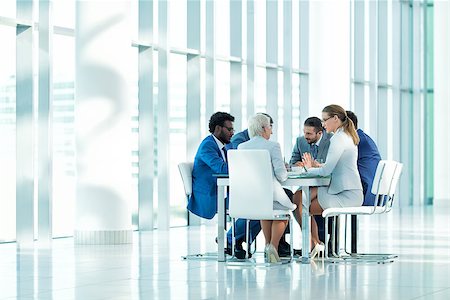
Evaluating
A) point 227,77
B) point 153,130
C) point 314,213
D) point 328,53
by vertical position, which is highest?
point 328,53

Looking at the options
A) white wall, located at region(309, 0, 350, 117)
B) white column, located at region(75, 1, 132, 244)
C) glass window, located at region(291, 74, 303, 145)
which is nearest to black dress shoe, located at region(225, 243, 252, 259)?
white column, located at region(75, 1, 132, 244)

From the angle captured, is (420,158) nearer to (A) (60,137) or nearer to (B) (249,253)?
(A) (60,137)

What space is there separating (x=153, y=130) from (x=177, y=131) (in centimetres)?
116

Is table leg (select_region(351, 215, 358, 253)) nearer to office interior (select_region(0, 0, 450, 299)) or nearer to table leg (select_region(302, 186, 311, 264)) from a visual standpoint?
office interior (select_region(0, 0, 450, 299))

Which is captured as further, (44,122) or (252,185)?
(44,122)

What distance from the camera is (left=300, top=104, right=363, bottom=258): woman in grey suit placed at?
29.3 ft

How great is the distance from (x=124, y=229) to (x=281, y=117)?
771 cm

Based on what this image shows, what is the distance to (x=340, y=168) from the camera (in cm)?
900

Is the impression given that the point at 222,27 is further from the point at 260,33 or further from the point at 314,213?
the point at 314,213

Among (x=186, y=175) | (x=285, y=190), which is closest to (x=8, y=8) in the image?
(x=186, y=175)

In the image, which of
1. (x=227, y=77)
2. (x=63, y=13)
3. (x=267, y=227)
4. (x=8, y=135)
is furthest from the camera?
(x=227, y=77)

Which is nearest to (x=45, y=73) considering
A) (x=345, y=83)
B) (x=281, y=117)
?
(x=281, y=117)

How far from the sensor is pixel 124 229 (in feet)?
37.5

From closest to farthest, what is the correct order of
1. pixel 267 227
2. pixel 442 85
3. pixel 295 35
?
pixel 267 227, pixel 295 35, pixel 442 85
